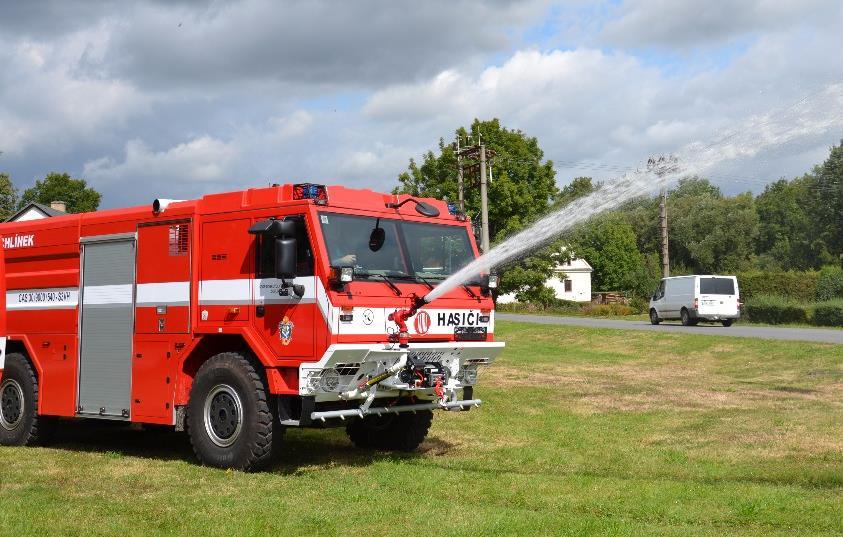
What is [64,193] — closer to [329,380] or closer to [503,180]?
[503,180]

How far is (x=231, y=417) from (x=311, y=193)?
2.65 metres

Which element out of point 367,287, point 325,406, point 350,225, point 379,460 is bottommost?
point 379,460

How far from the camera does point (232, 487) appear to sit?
9.55 m

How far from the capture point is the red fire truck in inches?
398

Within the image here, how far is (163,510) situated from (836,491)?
6.24 metres

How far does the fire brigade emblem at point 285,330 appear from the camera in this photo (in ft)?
33.5

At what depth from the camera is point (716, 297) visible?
133 ft

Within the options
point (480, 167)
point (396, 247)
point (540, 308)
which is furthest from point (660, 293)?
point (396, 247)

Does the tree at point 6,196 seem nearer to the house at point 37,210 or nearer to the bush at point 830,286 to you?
the house at point 37,210

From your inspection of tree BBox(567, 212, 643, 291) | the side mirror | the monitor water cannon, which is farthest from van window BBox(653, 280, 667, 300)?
tree BBox(567, 212, 643, 291)

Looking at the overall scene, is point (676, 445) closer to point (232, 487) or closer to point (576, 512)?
point (576, 512)

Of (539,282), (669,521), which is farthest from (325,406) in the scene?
(539,282)

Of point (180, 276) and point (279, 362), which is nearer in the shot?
point (279, 362)

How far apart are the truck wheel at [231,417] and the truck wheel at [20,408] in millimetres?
3165
